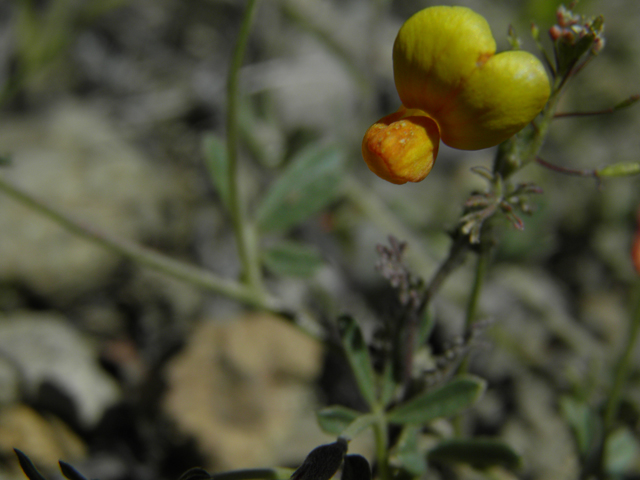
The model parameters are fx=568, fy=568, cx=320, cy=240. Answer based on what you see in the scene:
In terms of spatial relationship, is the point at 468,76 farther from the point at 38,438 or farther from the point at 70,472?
the point at 38,438

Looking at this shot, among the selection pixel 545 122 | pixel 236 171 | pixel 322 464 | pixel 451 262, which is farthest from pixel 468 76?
pixel 236 171

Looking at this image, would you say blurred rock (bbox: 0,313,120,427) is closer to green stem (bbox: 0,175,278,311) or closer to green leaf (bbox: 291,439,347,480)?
green stem (bbox: 0,175,278,311)

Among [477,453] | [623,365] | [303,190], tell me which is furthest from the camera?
[303,190]

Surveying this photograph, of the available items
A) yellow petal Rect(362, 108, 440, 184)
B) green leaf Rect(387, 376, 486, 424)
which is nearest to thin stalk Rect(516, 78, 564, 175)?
yellow petal Rect(362, 108, 440, 184)

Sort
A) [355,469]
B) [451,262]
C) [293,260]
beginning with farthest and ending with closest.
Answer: [293,260] < [451,262] < [355,469]

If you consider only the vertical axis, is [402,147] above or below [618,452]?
above

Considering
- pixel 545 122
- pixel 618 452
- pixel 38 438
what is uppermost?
pixel 545 122

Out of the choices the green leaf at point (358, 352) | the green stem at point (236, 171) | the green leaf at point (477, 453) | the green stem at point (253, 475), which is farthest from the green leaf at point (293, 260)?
the green stem at point (253, 475)
